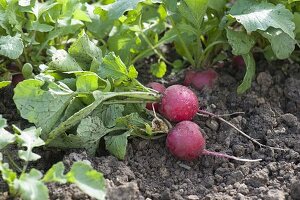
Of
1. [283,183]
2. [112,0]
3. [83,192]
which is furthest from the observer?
[112,0]

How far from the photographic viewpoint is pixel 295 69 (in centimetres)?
340

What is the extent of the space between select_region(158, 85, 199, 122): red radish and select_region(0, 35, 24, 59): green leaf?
2.36 feet

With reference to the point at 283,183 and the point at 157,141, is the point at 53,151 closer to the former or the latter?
the point at 157,141

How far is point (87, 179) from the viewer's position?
2.31 meters

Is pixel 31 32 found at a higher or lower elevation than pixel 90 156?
higher

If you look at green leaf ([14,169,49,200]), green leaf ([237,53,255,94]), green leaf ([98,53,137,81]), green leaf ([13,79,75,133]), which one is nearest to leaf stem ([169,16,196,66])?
green leaf ([237,53,255,94])

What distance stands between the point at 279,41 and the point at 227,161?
707 millimetres

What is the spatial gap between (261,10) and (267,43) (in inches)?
17.1

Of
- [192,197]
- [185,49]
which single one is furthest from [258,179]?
[185,49]

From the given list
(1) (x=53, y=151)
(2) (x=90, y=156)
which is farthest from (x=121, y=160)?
(1) (x=53, y=151)

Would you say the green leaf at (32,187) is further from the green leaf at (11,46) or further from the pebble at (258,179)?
the pebble at (258,179)

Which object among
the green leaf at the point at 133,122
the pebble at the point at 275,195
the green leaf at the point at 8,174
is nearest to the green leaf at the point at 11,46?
the green leaf at the point at 133,122

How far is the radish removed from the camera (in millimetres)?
2760

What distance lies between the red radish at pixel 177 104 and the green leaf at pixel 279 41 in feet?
1.71
